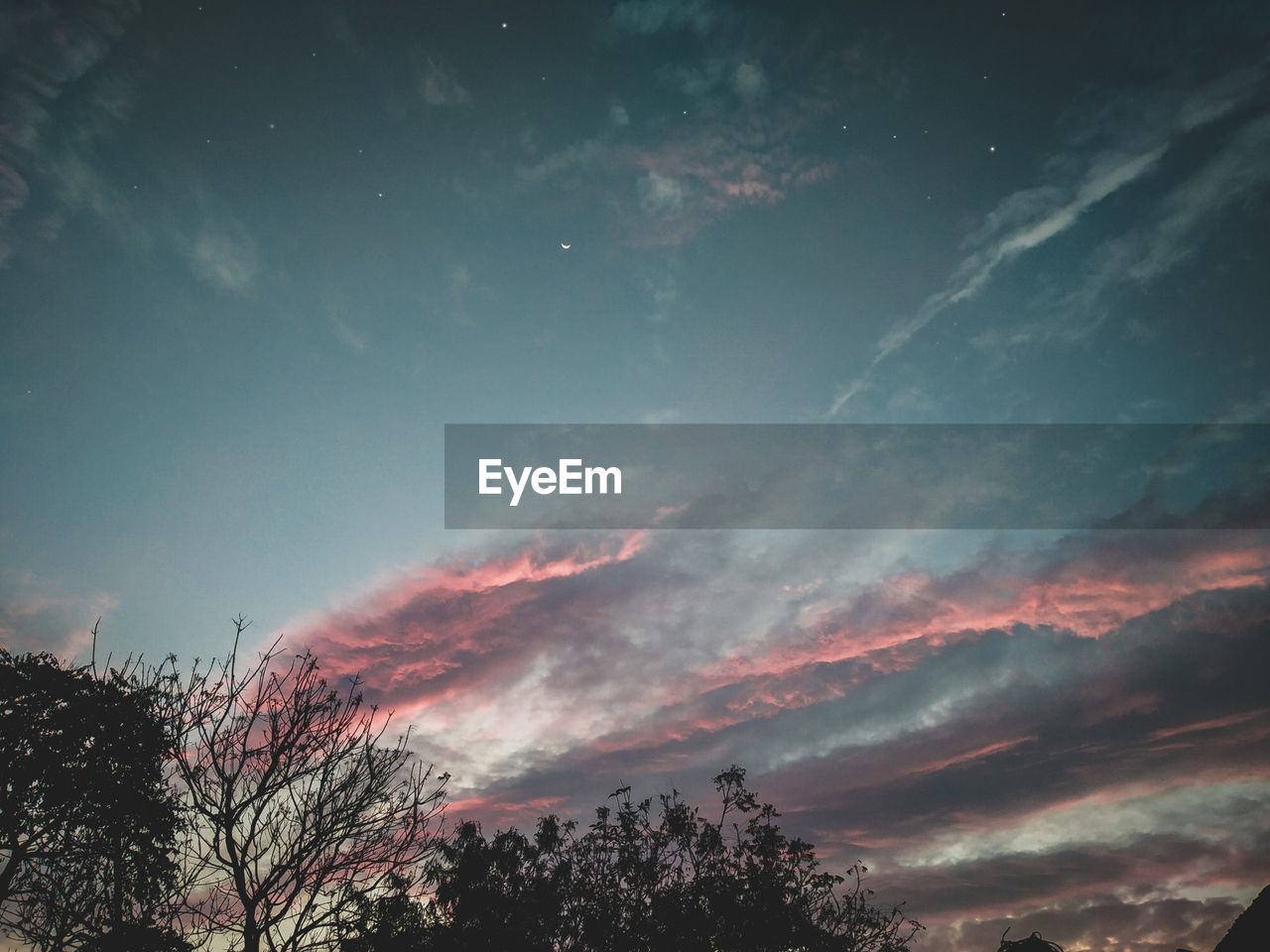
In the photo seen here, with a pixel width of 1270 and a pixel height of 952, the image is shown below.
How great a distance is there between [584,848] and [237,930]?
16846 millimetres

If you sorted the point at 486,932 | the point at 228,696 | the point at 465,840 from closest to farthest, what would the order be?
the point at 228,696 → the point at 486,932 → the point at 465,840

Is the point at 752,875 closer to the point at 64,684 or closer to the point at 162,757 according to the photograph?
the point at 162,757

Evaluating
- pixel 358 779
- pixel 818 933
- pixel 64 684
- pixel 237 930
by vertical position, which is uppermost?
pixel 64 684

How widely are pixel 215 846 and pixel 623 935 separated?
1743 cm

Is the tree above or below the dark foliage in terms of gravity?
above

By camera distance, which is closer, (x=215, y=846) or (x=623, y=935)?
(x=215, y=846)

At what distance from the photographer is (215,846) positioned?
38.3 feet

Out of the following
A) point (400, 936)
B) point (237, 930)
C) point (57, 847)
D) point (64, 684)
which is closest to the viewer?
point (237, 930)

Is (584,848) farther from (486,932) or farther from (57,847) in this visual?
(57,847)

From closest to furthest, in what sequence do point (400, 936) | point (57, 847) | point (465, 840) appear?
point (57, 847) → point (400, 936) → point (465, 840)

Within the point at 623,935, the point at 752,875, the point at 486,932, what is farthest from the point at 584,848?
the point at 752,875

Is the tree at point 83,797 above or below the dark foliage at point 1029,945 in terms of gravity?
above

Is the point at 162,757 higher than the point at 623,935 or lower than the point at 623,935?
higher

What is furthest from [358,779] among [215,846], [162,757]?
[162,757]
